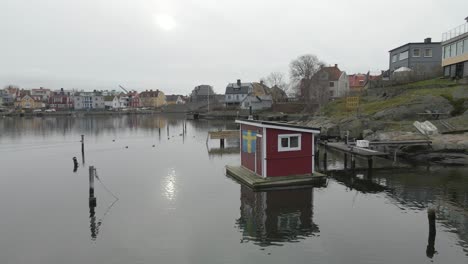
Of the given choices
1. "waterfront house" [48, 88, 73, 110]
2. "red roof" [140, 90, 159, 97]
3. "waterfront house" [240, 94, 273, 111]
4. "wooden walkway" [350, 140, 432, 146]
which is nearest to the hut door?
"wooden walkway" [350, 140, 432, 146]

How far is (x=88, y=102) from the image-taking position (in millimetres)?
175250

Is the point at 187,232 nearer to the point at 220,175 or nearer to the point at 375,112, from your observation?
the point at 220,175

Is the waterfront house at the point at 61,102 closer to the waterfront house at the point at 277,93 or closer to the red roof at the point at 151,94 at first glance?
the red roof at the point at 151,94

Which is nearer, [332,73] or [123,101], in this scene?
[332,73]

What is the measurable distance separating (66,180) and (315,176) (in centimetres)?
1870

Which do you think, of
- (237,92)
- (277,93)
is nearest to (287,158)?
(277,93)

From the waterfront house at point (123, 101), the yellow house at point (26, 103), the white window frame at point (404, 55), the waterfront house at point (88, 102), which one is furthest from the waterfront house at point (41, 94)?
the white window frame at point (404, 55)

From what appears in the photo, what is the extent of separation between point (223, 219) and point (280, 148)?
6.86m

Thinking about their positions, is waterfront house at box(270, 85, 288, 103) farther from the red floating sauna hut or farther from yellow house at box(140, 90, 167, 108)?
the red floating sauna hut

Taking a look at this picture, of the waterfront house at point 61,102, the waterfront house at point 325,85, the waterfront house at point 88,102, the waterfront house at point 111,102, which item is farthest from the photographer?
the waterfront house at point 61,102

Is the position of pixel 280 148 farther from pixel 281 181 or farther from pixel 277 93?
pixel 277 93

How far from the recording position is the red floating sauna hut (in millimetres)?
21297

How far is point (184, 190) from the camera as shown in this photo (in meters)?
22.5

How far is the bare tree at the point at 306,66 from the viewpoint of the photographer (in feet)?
298
